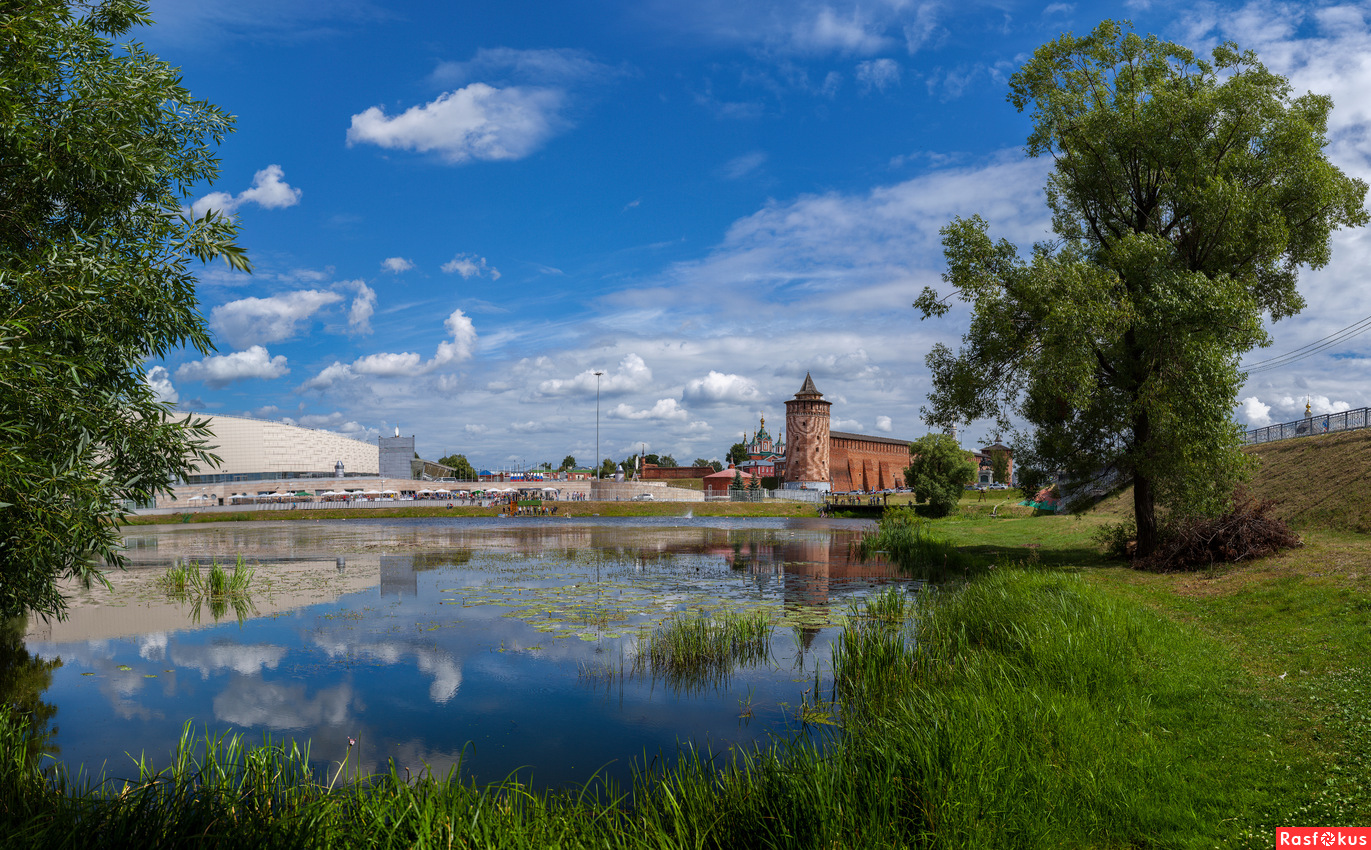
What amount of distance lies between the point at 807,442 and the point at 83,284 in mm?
82161

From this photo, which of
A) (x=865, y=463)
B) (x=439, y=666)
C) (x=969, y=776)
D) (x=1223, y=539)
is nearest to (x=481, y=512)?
(x=439, y=666)

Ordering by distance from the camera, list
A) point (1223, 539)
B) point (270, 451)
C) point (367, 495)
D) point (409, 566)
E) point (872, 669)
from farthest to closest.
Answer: point (270, 451) → point (367, 495) → point (409, 566) → point (1223, 539) → point (872, 669)

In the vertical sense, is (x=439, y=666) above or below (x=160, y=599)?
above

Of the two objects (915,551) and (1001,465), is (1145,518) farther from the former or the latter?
(1001,465)

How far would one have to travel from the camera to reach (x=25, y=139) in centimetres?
701

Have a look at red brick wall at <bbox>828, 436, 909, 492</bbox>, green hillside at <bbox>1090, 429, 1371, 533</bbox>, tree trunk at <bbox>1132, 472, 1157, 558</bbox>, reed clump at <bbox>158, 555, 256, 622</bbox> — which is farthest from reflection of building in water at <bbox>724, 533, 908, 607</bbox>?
red brick wall at <bbox>828, 436, 909, 492</bbox>

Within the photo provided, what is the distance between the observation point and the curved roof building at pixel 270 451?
103m

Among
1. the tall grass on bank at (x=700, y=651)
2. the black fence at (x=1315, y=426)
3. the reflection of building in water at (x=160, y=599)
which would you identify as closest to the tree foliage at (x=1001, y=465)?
the black fence at (x=1315, y=426)

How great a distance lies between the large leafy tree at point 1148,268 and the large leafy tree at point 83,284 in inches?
597

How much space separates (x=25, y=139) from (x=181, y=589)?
14.5m

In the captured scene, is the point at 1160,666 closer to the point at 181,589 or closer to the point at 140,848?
the point at 140,848

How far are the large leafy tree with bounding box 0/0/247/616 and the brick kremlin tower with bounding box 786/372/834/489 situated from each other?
79554mm

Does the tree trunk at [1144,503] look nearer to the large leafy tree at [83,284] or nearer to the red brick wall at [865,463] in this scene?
the large leafy tree at [83,284]

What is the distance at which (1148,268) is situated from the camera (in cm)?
1562
